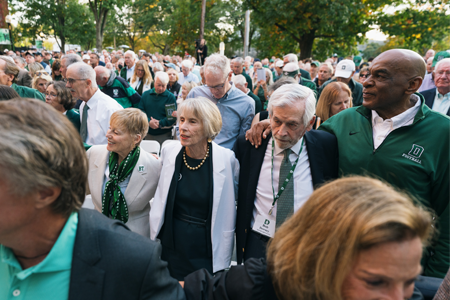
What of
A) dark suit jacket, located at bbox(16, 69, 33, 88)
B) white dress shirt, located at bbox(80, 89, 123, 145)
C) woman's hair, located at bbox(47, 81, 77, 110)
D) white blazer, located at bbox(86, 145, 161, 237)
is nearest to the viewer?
white blazer, located at bbox(86, 145, 161, 237)

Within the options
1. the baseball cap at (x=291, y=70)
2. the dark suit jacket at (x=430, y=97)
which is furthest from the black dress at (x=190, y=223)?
the baseball cap at (x=291, y=70)

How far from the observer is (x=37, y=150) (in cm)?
96

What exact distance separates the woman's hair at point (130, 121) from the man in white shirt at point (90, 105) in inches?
40.6

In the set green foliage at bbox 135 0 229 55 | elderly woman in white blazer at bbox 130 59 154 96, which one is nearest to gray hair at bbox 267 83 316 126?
elderly woman in white blazer at bbox 130 59 154 96

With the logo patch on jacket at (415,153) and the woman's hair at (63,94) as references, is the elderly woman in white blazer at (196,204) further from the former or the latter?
the woman's hair at (63,94)

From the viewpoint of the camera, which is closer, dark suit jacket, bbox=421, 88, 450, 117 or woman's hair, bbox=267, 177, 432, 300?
woman's hair, bbox=267, 177, 432, 300

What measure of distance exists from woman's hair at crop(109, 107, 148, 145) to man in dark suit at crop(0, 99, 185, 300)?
5.80 feet

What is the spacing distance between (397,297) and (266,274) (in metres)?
0.48

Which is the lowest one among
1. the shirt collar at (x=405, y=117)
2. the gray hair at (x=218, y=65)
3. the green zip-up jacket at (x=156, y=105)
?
the green zip-up jacket at (x=156, y=105)

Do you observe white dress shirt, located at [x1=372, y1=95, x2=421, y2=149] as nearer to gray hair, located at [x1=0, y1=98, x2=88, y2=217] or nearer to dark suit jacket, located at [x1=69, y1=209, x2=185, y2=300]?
dark suit jacket, located at [x1=69, y1=209, x2=185, y2=300]

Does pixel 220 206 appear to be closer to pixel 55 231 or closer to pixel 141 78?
pixel 55 231

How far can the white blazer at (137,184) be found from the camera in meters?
2.81

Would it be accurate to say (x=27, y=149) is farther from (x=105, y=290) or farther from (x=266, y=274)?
(x=266, y=274)

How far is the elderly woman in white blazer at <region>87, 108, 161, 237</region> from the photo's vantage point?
278 centimetres
